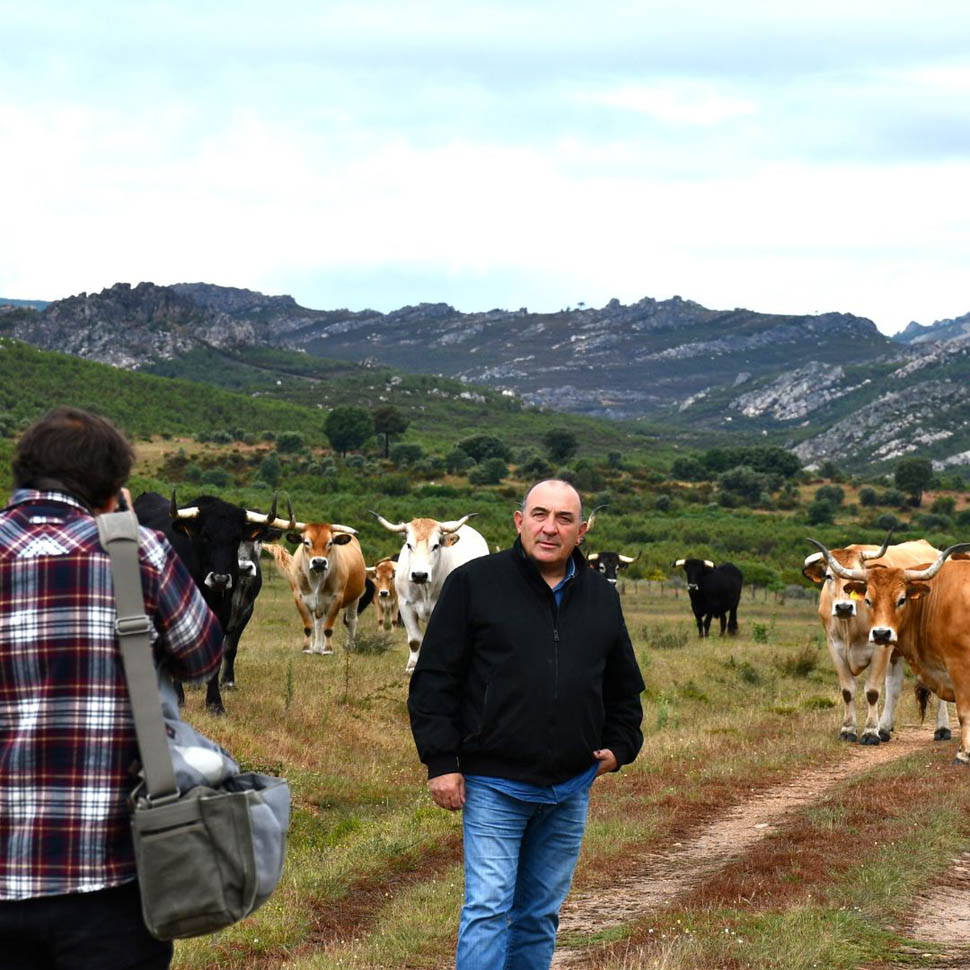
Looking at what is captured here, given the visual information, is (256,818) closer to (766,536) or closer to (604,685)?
(604,685)

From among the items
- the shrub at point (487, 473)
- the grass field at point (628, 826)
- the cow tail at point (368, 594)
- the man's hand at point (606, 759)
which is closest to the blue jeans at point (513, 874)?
the man's hand at point (606, 759)

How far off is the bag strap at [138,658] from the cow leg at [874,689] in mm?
12429

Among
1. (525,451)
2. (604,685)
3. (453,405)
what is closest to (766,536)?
(525,451)

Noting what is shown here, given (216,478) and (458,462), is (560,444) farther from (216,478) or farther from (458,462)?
(216,478)

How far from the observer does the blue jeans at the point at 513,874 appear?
5.13 m

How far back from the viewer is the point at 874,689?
49.2 feet

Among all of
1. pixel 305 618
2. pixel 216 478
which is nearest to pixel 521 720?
pixel 305 618

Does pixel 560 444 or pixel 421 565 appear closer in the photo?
pixel 421 565

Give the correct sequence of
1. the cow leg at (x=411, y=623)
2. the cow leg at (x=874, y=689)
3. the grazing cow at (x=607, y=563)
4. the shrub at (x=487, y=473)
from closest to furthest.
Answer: the cow leg at (x=874, y=689) → the cow leg at (x=411, y=623) → the grazing cow at (x=607, y=563) → the shrub at (x=487, y=473)

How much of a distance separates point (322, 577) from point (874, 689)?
8.75 meters

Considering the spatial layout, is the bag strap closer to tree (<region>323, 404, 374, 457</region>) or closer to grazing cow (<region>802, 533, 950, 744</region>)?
grazing cow (<region>802, 533, 950, 744</region>)

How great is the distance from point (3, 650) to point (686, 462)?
10729 cm

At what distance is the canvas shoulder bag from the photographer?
3.49m

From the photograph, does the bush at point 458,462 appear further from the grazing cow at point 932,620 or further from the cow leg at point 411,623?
the grazing cow at point 932,620
